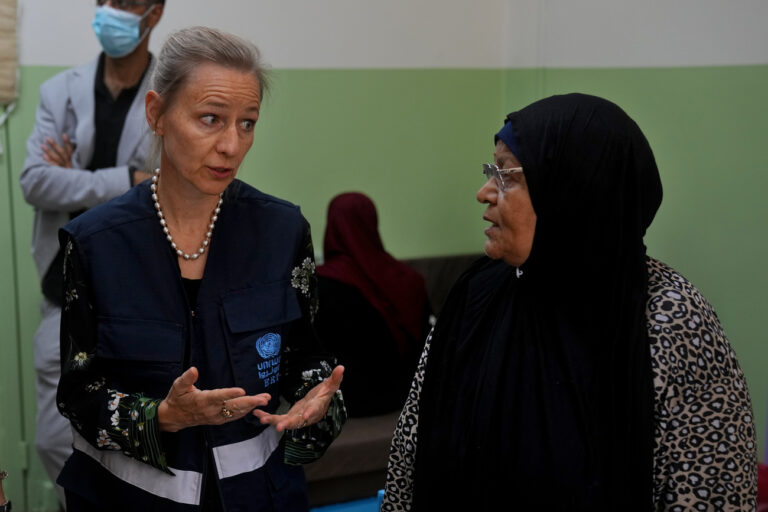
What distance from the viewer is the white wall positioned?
3.18 m

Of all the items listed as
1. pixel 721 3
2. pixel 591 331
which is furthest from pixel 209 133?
pixel 721 3

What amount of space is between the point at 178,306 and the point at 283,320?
0.22 metres

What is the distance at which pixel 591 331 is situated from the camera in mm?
1701

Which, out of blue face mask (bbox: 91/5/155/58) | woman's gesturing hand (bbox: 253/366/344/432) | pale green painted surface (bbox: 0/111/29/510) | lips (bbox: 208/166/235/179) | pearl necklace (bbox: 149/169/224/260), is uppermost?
blue face mask (bbox: 91/5/155/58)

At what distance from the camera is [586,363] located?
1.69m

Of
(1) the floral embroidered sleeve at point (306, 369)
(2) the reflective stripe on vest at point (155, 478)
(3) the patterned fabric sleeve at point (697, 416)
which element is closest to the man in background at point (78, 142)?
(1) the floral embroidered sleeve at point (306, 369)

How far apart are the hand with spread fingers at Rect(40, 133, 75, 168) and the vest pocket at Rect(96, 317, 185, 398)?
1.78 metres

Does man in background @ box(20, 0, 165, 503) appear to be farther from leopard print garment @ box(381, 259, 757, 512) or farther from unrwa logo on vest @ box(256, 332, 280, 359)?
leopard print garment @ box(381, 259, 757, 512)

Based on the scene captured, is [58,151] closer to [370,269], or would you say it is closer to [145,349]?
[370,269]

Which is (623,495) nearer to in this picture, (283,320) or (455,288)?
(455,288)

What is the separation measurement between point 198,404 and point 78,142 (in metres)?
2.02

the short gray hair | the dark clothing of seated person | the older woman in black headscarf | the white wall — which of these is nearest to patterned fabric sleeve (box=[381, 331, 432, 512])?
the older woman in black headscarf

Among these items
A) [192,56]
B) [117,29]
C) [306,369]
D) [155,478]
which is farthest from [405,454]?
[117,29]

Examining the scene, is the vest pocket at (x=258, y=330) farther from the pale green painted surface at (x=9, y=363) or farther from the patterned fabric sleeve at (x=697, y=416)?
the pale green painted surface at (x=9, y=363)
